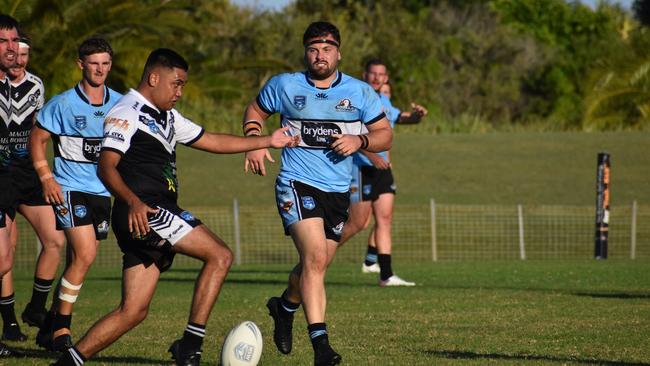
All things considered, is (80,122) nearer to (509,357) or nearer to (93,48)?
(93,48)

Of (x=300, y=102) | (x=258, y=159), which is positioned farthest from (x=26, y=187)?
(x=300, y=102)

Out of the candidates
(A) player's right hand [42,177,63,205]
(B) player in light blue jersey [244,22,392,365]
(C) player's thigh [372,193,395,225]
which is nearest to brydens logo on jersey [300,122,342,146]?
(B) player in light blue jersey [244,22,392,365]

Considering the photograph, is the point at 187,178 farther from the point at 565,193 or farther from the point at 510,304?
the point at 510,304

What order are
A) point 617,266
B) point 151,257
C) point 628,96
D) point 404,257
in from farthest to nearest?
point 628,96
point 404,257
point 617,266
point 151,257

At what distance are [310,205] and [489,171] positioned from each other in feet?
97.1

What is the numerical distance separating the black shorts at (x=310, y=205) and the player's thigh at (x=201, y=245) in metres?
1.15

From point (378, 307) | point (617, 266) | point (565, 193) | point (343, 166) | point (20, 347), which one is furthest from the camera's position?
point (565, 193)

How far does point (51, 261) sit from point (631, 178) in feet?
93.2

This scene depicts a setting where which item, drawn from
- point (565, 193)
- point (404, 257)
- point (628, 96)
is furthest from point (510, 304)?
point (628, 96)

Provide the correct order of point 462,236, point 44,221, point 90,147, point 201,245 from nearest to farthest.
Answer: point 201,245 → point 90,147 → point 44,221 → point 462,236

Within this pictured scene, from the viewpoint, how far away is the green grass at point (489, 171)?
114ft

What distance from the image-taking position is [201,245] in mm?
7637

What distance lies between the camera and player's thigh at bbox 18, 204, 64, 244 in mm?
10555

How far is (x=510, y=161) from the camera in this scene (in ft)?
128
